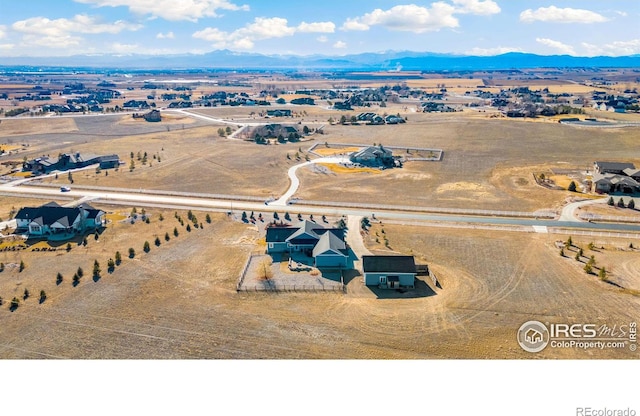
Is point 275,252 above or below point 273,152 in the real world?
below

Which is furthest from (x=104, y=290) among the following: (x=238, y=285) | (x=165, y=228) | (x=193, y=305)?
(x=165, y=228)

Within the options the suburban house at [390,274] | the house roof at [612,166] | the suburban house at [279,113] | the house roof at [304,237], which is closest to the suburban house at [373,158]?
the house roof at [612,166]

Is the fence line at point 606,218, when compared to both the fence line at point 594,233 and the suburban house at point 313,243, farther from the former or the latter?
the suburban house at point 313,243

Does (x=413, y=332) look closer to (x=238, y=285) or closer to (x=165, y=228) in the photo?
(x=238, y=285)

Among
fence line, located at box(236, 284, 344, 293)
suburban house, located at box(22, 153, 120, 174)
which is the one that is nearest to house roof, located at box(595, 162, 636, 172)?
fence line, located at box(236, 284, 344, 293)

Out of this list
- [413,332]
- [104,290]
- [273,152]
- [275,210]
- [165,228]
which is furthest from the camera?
[273,152]

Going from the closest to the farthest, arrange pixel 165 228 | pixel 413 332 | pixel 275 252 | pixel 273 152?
pixel 413 332 → pixel 275 252 → pixel 165 228 → pixel 273 152
